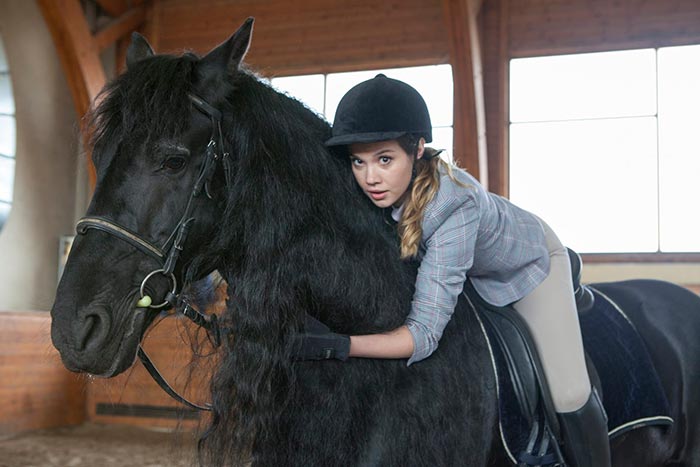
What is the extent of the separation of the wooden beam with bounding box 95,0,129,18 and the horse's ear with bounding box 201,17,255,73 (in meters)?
7.49

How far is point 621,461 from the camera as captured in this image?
6.73 ft

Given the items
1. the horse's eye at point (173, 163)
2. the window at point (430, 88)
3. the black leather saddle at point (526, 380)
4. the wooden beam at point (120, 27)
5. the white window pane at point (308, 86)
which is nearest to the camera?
the horse's eye at point (173, 163)

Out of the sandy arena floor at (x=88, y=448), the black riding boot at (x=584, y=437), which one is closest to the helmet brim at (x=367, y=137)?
the black riding boot at (x=584, y=437)

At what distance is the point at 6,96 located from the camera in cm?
745

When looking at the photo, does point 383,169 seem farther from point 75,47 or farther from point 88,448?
point 75,47

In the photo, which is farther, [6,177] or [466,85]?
[6,177]

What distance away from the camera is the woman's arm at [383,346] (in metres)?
1.53

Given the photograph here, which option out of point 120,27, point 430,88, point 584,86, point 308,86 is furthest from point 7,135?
point 584,86

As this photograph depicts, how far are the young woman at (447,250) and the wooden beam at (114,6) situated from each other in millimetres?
7592

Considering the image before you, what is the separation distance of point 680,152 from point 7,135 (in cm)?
656

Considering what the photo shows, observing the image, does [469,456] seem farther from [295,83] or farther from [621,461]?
[295,83]

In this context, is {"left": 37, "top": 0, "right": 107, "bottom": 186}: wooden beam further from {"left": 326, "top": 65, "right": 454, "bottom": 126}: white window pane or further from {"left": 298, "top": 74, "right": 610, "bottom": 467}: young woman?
{"left": 298, "top": 74, "right": 610, "bottom": 467}: young woman

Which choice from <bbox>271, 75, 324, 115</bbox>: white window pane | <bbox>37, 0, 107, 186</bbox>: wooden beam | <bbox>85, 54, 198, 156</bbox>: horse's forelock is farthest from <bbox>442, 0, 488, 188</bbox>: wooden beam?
<bbox>85, 54, 198, 156</bbox>: horse's forelock

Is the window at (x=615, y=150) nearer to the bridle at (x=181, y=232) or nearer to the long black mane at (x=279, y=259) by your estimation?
the long black mane at (x=279, y=259)
